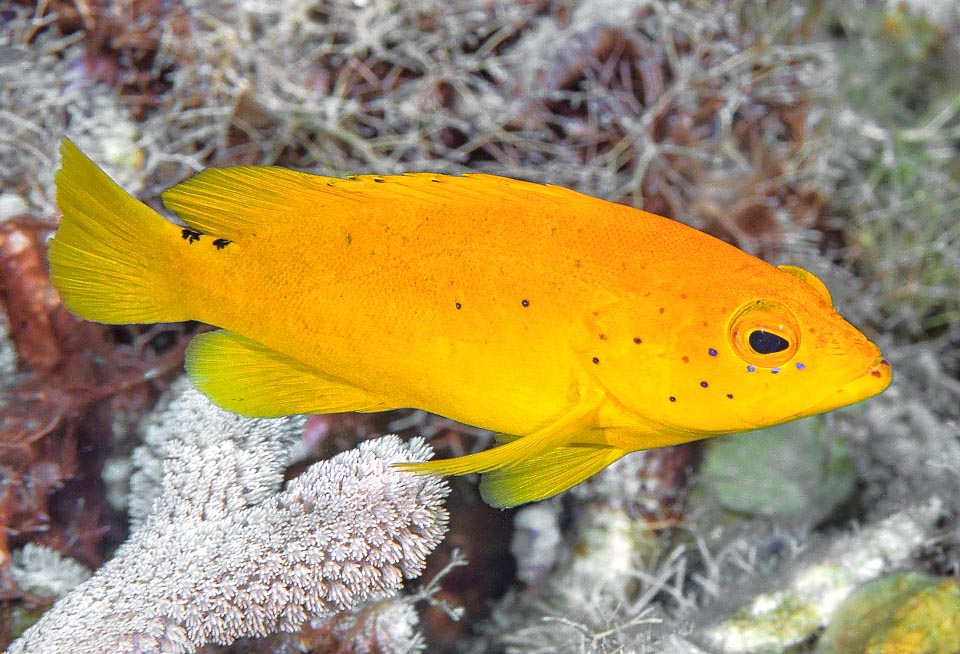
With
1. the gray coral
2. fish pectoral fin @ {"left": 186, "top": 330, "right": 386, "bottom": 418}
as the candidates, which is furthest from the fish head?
fish pectoral fin @ {"left": 186, "top": 330, "right": 386, "bottom": 418}

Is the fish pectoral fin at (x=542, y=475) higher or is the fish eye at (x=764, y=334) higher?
the fish eye at (x=764, y=334)

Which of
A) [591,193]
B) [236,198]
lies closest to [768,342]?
[236,198]

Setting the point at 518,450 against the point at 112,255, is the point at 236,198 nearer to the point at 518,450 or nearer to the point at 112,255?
the point at 112,255

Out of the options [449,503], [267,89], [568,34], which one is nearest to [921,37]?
[568,34]

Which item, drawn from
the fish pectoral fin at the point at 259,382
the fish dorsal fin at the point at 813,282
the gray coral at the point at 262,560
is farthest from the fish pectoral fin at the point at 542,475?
the fish dorsal fin at the point at 813,282

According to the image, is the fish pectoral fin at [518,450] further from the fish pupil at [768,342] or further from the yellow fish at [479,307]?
the fish pupil at [768,342]

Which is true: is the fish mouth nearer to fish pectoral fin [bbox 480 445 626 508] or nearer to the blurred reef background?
fish pectoral fin [bbox 480 445 626 508]
